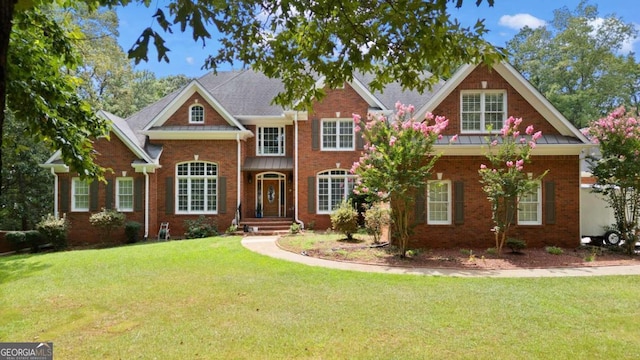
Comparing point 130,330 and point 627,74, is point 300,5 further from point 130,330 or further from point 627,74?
point 627,74

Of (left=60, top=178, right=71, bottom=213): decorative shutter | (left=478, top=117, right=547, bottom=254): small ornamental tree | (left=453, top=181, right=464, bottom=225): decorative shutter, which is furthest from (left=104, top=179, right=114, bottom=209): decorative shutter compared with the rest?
(left=478, top=117, right=547, bottom=254): small ornamental tree

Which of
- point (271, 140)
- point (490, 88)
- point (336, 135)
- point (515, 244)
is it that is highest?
point (490, 88)

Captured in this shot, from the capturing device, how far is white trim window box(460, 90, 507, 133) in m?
13.8

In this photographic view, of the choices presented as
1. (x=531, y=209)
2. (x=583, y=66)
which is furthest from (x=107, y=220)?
(x=583, y=66)

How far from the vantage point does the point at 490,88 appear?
540 inches

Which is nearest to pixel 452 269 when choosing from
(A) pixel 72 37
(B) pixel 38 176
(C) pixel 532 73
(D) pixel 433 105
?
(D) pixel 433 105

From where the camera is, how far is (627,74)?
34.0 metres

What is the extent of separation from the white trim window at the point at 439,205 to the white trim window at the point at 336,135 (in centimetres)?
662

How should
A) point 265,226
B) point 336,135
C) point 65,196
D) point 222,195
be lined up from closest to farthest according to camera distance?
point 65,196 → point 265,226 → point 222,195 → point 336,135

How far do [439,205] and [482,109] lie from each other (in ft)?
12.8

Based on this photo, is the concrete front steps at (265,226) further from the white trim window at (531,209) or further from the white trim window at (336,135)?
the white trim window at (531,209)

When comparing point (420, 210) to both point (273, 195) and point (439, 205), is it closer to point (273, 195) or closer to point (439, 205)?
point (439, 205)

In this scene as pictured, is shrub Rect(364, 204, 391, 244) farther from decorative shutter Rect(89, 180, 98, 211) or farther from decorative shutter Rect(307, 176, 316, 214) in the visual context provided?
decorative shutter Rect(89, 180, 98, 211)

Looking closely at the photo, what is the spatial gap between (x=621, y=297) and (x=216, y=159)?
54.0 feet
